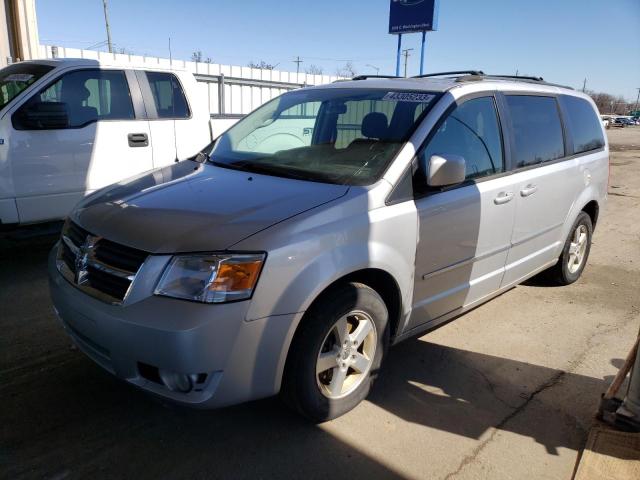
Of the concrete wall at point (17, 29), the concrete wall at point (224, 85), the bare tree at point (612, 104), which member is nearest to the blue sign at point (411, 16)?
the concrete wall at point (224, 85)

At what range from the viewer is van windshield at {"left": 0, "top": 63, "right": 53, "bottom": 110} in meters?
5.10

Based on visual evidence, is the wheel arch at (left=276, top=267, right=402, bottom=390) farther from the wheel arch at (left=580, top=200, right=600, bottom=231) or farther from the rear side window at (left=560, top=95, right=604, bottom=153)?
the wheel arch at (left=580, top=200, right=600, bottom=231)

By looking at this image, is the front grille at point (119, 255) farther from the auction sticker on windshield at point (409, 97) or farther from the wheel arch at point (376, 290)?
the auction sticker on windshield at point (409, 97)

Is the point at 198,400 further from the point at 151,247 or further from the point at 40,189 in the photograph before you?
the point at 40,189

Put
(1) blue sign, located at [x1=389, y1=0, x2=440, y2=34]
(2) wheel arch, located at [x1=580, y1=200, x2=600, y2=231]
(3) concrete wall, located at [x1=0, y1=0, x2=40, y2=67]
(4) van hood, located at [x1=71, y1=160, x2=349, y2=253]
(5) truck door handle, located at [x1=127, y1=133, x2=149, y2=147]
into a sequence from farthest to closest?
(1) blue sign, located at [x1=389, y1=0, x2=440, y2=34], (3) concrete wall, located at [x1=0, y1=0, x2=40, y2=67], (5) truck door handle, located at [x1=127, y1=133, x2=149, y2=147], (2) wheel arch, located at [x1=580, y1=200, x2=600, y2=231], (4) van hood, located at [x1=71, y1=160, x2=349, y2=253]

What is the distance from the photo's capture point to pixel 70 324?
8.98ft

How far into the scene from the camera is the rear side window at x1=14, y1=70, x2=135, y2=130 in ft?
16.2

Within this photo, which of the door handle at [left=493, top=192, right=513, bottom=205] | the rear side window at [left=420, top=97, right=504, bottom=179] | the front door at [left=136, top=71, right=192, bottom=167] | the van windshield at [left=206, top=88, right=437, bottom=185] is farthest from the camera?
the front door at [left=136, top=71, right=192, bottom=167]

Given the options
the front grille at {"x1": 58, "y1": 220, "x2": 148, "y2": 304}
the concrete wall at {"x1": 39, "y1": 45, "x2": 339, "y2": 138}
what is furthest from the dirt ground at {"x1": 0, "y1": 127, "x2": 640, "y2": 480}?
the concrete wall at {"x1": 39, "y1": 45, "x2": 339, "y2": 138}

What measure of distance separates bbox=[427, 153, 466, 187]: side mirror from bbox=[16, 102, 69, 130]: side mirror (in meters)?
3.79

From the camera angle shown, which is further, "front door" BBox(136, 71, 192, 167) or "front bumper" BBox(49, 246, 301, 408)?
"front door" BBox(136, 71, 192, 167)

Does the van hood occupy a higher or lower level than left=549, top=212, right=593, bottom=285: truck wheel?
higher

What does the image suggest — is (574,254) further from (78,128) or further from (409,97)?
(78,128)

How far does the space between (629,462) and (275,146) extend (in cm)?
272
